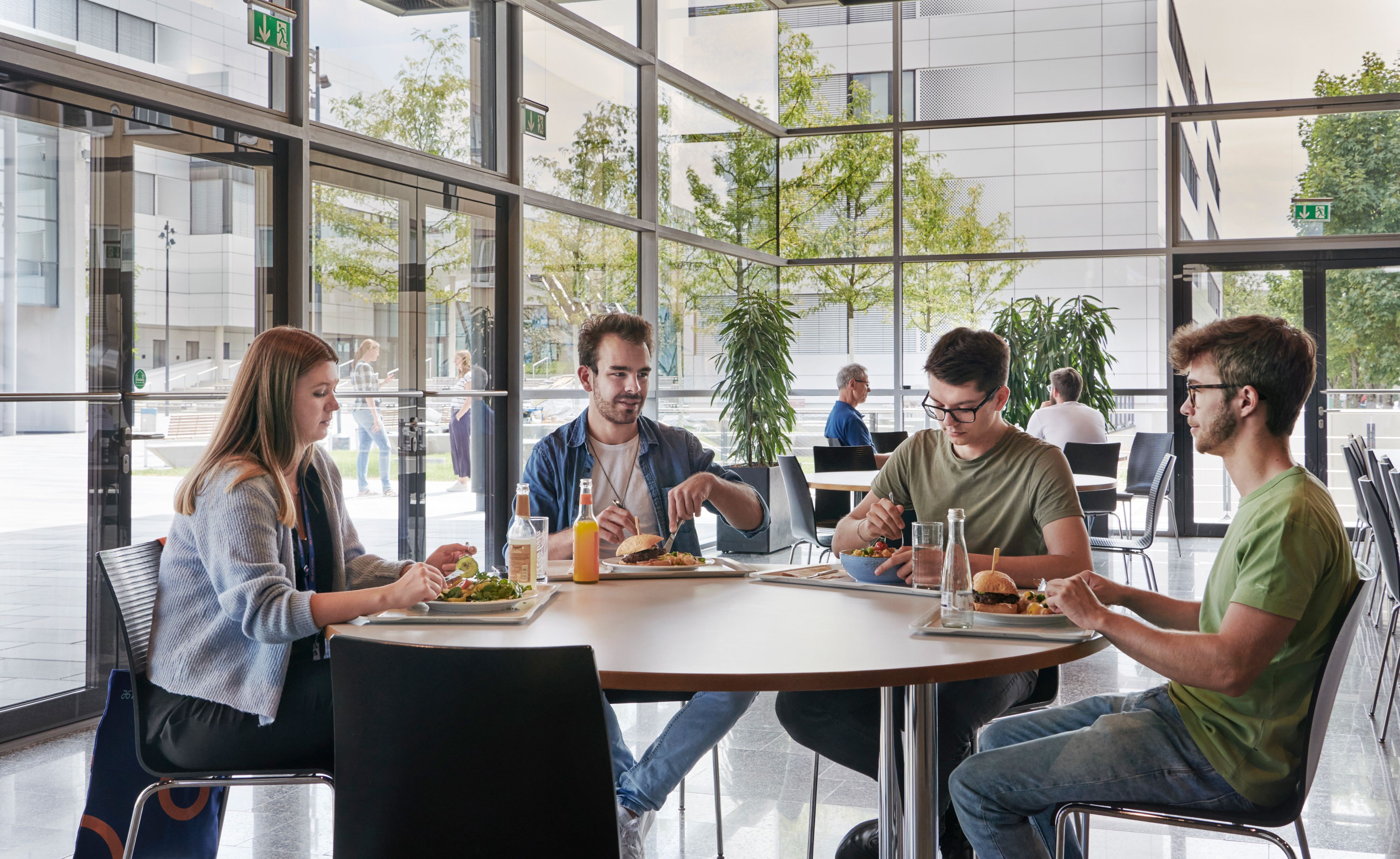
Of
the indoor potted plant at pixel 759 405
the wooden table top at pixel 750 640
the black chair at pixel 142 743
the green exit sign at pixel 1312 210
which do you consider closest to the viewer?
the wooden table top at pixel 750 640

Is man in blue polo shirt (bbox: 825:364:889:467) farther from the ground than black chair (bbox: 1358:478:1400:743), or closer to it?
farther from the ground

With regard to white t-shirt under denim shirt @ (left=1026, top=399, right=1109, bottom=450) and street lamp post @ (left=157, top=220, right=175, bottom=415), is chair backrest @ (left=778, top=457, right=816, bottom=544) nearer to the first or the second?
white t-shirt under denim shirt @ (left=1026, top=399, right=1109, bottom=450)

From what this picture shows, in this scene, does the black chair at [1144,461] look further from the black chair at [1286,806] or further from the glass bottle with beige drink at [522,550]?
the glass bottle with beige drink at [522,550]

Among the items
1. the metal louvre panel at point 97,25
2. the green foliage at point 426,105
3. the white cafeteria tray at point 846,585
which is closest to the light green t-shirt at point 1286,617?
the white cafeteria tray at point 846,585

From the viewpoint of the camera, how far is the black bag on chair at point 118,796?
207cm

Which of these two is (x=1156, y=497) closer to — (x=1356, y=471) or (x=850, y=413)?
(x=1356, y=471)

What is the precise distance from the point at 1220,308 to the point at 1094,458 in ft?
12.2

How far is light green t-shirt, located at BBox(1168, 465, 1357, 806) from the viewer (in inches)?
63.4

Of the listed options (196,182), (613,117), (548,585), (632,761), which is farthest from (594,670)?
(613,117)

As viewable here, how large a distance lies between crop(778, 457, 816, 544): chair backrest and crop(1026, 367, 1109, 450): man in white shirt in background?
226 cm

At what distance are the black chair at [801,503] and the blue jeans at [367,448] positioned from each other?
192cm

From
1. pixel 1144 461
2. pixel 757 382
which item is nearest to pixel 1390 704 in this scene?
pixel 1144 461

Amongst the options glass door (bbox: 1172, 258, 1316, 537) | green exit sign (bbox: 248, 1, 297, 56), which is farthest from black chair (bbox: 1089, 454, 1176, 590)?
green exit sign (bbox: 248, 1, 297, 56)

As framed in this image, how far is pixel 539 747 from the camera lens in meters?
1.32
